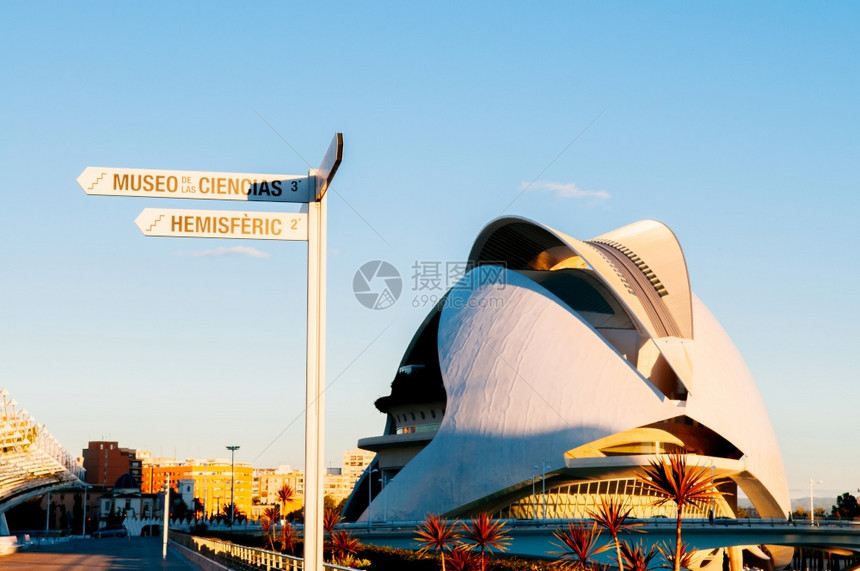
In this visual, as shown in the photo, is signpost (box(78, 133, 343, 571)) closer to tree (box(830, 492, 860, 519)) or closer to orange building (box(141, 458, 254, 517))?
tree (box(830, 492, 860, 519))

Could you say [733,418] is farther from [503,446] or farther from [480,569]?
[480,569]

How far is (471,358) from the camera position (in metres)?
55.8

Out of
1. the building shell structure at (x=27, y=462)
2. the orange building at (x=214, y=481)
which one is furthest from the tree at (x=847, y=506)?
the orange building at (x=214, y=481)

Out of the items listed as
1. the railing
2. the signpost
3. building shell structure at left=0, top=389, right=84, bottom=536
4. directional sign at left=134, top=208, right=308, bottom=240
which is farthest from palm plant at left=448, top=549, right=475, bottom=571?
building shell structure at left=0, top=389, right=84, bottom=536

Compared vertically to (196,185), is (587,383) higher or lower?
higher

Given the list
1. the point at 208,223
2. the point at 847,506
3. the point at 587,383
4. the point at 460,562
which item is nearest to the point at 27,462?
the point at 587,383

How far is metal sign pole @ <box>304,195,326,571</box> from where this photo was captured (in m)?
8.52

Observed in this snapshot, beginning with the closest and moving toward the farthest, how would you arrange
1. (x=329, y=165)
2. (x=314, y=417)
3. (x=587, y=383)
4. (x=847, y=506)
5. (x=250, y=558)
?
(x=329, y=165) < (x=314, y=417) < (x=250, y=558) < (x=587, y=383) < (x=847, y=506)

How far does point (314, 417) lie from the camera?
27.9ft

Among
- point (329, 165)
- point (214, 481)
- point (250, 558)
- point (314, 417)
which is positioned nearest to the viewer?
point (329, 165)

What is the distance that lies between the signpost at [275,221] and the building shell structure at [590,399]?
40.1m

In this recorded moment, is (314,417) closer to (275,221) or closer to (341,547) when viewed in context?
(275,221)

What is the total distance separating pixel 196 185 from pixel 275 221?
31.2 inches

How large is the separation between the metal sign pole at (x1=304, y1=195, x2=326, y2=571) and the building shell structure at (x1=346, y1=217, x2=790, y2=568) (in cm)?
4004
